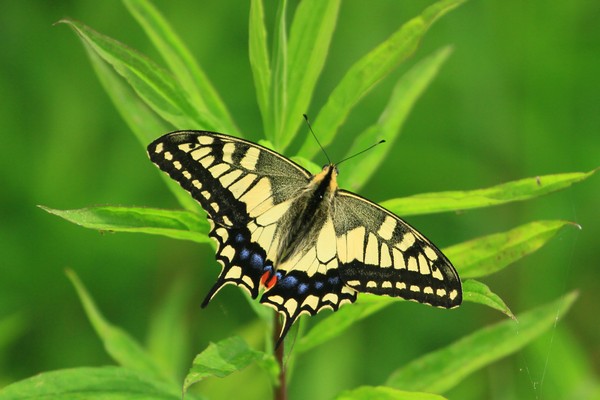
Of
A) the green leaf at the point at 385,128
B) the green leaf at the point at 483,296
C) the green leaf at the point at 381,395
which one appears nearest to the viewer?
the green leaf at the point at 483,296

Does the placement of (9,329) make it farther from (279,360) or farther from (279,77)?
(279,77)

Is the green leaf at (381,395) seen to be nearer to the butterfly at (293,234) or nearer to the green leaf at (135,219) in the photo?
the butterfly at (293,234)

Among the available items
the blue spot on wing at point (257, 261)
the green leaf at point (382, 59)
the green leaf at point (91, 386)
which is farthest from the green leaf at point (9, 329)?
the green leaf at point (382, 59)

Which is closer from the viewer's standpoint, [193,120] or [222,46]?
[193,120]

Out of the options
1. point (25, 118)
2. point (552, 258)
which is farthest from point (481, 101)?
point (25, 118)

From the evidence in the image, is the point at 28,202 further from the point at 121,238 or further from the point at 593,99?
the point at 593,99
